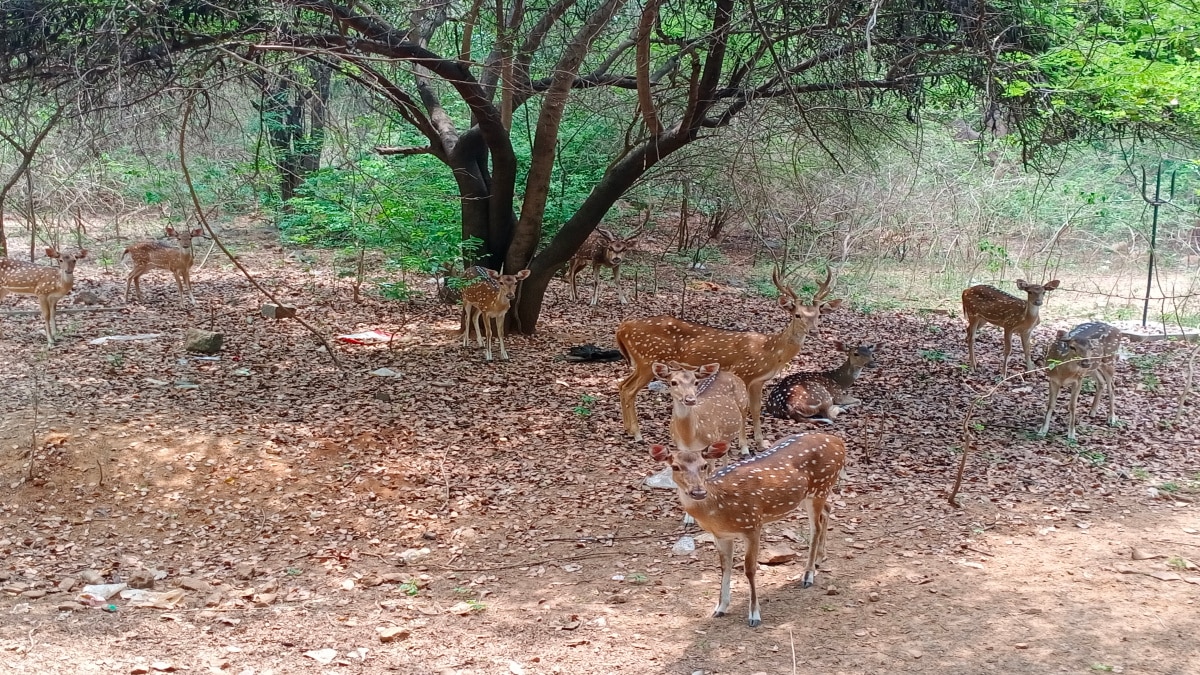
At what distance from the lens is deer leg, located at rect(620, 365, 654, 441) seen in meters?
8.80

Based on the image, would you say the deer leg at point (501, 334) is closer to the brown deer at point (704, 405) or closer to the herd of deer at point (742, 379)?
the herd of deer at point (742, 379)

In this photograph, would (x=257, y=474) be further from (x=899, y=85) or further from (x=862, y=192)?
(x=862, y=192)

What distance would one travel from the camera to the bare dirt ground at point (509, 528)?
207 inches

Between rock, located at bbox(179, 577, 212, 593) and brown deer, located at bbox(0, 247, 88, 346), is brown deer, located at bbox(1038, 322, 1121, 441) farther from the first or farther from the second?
brown deer, located at bbox(0, 247, 88, 346)

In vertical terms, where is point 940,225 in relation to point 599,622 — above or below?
above

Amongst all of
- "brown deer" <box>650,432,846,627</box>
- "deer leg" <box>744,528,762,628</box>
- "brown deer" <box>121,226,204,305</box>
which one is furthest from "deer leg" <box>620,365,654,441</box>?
"brown deer" <box>121,226,204,305</box>

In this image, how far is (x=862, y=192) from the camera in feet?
55.7

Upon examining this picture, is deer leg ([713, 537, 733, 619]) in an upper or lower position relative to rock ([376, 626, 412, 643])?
upper

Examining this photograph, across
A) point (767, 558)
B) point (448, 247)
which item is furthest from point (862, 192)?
point (767, 558)

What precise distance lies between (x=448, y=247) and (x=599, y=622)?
6.86m

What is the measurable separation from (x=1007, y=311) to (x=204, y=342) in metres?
8.98

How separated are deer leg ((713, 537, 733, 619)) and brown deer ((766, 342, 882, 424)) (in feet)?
12.7

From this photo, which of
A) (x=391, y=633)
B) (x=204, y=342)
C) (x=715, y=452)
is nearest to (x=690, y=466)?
(x=715, y=452)

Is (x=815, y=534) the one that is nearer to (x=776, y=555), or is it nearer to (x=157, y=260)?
(x=776, y=555)
